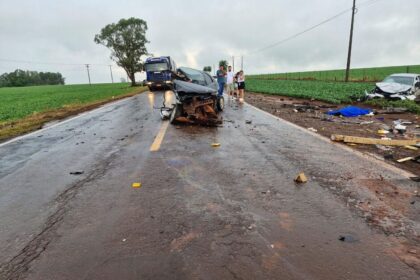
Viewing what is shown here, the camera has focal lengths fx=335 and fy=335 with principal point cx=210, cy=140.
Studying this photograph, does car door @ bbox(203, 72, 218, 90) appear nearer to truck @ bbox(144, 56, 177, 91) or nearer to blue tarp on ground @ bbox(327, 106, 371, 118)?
blue tarp on ground @ bbox(327, 106, 371, 118)

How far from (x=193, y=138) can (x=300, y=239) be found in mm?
5268

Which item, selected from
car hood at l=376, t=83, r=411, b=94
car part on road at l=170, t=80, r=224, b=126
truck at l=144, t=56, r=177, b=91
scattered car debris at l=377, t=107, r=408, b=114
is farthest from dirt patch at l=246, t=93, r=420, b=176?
truck at l=144, t=56, r=177, b=91

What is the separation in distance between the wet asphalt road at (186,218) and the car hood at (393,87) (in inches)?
504

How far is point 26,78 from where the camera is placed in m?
137

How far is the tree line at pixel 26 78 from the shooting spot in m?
131

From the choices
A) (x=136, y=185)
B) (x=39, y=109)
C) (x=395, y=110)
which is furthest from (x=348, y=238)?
(x=39, y=109)

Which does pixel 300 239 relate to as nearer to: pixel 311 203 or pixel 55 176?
pixel 311 203

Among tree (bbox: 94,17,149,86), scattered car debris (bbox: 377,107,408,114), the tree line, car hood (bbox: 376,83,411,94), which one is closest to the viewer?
scattered car debris (bbox: 377,107,408,114)

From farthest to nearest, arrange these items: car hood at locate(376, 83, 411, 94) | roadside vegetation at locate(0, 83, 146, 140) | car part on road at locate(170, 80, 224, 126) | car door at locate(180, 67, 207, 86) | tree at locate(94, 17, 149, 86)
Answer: tree at locate(94, 17, 149, 86)
car hood at locate(376, 83, 411, 94)
car door at locate(180, 67, 207, 86)
roadside vegetation at locate(0, 83, 146, 140)
car part on road at locate(170, 80, 224, 126)

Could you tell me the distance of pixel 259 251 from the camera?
2.88 meters

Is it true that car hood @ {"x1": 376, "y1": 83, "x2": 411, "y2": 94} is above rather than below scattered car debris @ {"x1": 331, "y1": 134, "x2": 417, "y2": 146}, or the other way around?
above

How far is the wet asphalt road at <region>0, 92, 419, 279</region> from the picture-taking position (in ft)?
8.81

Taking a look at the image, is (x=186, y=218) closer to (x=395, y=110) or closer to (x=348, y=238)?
(x=348, y=238)

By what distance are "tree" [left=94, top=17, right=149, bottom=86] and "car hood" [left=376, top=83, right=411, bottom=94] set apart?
2176 inches
